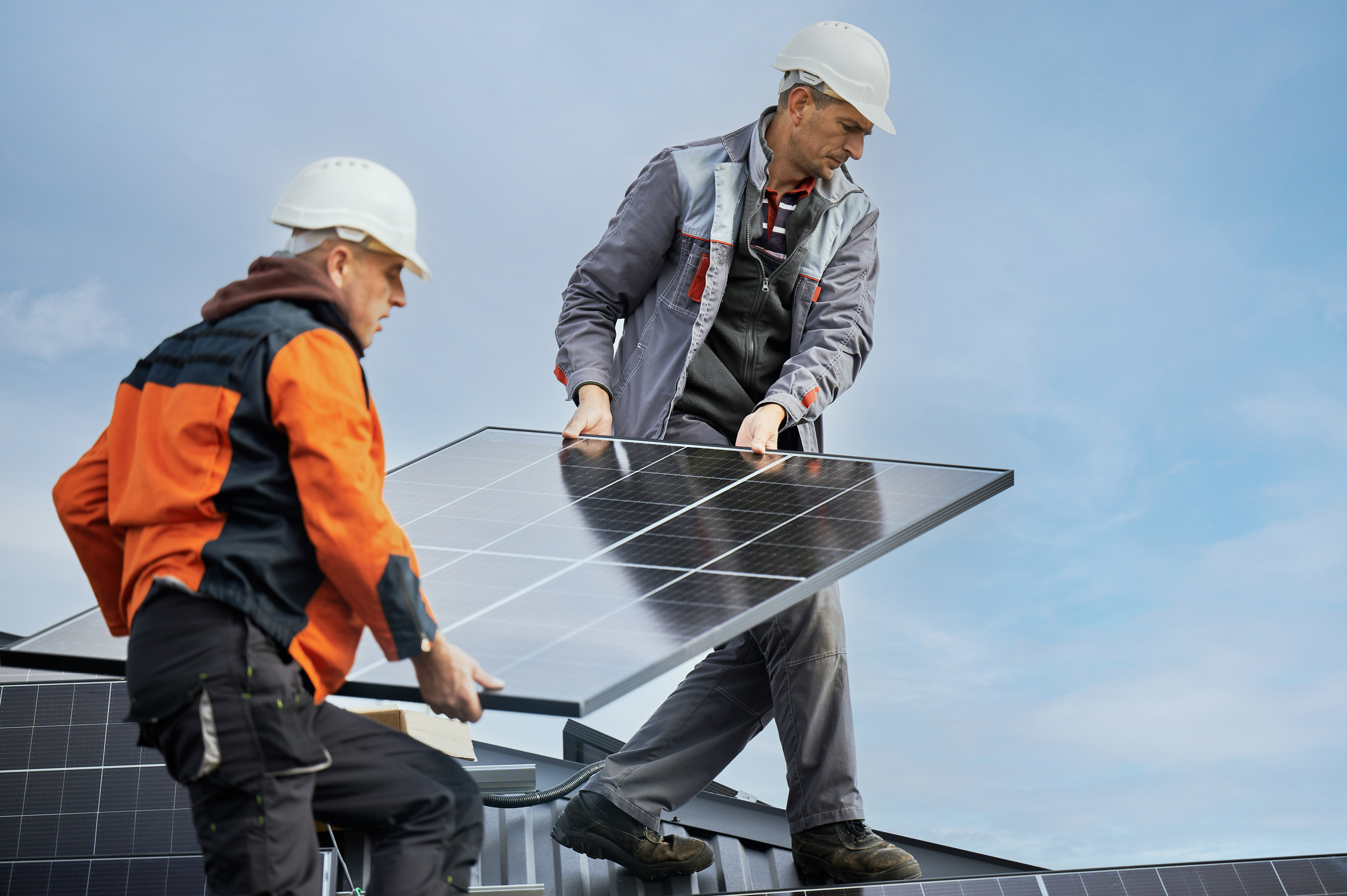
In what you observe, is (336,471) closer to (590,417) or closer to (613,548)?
(613,548)

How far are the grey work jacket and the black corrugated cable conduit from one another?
186cm

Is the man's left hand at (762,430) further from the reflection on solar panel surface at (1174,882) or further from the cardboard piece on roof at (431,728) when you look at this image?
the cardboard piece on roof at (431,728)

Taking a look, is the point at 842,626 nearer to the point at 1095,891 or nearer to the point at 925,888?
the point at 925,888

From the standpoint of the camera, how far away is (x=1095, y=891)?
4703 mm

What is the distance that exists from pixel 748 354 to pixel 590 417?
0.76m

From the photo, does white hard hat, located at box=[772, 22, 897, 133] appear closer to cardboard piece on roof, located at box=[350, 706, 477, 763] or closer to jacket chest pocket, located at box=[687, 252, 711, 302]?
jacket chest pocket, located at box=[687, 252, 711, 302]

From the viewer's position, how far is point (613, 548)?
3822 millimetres

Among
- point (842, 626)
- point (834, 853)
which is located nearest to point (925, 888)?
point (834, 853)

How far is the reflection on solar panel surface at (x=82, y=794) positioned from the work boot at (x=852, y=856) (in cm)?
242

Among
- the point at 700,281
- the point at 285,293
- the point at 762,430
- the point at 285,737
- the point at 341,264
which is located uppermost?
the point at 700,281

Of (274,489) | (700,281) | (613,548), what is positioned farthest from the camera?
(700,281)

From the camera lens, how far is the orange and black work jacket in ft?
8.82

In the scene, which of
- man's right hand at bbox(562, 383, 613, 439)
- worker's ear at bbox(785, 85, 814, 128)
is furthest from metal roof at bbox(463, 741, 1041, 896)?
worker's ear at bbox(785, 85, 814, 128)

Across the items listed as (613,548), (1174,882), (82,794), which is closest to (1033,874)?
(1174,882)
